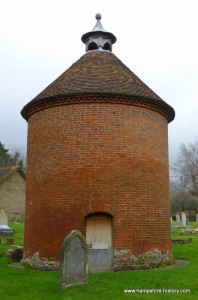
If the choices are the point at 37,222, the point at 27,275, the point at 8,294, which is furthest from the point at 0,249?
the point at 8,294

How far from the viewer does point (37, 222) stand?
13594mm

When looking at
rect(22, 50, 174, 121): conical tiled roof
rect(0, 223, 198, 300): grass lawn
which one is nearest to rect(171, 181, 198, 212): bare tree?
rect(22, 50, 174, 121): conical tiled roof

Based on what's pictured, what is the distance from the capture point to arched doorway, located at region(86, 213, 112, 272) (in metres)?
12.6

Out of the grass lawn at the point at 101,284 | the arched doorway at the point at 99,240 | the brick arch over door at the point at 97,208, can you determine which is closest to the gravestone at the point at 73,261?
the grass lawn at the point at 101,284

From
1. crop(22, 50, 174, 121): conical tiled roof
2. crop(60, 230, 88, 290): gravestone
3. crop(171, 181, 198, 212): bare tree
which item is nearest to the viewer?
crop(60, 230, 88, 290): gravestone

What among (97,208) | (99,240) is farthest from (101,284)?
(97,208)

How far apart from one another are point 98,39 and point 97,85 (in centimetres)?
438

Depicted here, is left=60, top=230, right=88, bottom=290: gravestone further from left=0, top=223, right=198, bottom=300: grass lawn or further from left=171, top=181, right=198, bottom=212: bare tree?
left=171, top=181, right=198, bottom=212: bare tree

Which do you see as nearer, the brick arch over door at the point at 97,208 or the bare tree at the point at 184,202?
the brick arch over door at the point at 97,208

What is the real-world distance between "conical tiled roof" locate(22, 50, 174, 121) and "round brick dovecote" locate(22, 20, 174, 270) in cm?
4

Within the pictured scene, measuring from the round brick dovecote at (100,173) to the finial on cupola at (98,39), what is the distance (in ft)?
11.0

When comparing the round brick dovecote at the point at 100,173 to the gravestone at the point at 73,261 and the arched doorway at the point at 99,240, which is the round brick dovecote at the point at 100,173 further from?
the gravestone at the point at 73,261

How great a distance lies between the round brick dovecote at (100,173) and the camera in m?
12.8

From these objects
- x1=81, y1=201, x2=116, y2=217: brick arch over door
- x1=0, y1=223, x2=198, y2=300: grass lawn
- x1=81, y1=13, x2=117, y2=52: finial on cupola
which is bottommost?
x1=0, y1=223, x2=198, y2=300: grass lawn
